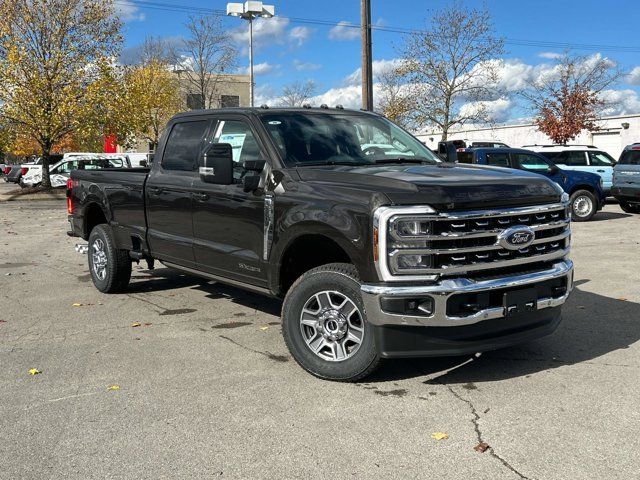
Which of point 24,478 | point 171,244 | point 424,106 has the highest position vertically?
point 424,106

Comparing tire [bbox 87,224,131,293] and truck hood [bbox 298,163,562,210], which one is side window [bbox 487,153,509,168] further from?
truck hood [bbox 298,163,562,210]

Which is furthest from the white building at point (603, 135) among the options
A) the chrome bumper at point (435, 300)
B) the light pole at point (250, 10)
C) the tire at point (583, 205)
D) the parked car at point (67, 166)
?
the chrome bumper at point (435, 300)

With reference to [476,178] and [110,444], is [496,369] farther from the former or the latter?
[110,444]

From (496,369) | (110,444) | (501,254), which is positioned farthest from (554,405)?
(110,444)

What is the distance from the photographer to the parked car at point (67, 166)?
89.0ft

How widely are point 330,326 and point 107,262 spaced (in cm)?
388

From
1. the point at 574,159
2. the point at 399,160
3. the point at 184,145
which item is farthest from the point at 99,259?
the point at 574,159

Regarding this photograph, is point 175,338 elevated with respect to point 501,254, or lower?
lower

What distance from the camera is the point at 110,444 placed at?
3.52 meters

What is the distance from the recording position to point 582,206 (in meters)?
15.8

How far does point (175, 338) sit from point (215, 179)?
1547 mm

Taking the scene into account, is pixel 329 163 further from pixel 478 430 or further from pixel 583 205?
pixel 583 205

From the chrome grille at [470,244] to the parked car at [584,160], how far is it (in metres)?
15.9

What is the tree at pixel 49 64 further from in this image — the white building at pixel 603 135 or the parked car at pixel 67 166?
the white building at pixel 603 135
